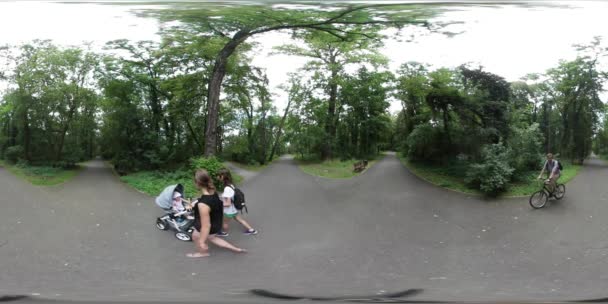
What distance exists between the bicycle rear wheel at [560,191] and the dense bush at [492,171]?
260 millimetres

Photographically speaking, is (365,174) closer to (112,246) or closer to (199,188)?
(199,188)

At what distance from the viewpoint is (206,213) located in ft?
4.91

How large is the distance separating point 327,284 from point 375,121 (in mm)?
766

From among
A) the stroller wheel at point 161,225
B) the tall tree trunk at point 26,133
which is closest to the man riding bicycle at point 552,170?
the stroller wheel at point 161,225

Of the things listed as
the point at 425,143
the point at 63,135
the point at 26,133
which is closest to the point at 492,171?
the point at 425,143

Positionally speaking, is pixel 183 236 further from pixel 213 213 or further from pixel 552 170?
pixel 552 170

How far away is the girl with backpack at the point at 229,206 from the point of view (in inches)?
57.8

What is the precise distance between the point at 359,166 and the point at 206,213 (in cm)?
75

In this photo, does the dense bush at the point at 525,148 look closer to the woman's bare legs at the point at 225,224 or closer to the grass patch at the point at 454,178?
the grass patch at the point at 454,178

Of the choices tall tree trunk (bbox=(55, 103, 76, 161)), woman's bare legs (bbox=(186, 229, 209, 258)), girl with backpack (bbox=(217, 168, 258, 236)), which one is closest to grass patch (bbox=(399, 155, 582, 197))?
girl with backpack (bbox=(217, 168, 258, 236))

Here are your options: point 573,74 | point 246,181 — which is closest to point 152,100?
point 246,181

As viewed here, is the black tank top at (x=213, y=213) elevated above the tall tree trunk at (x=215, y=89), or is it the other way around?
the tall tree trunk at (x=215, y=89)

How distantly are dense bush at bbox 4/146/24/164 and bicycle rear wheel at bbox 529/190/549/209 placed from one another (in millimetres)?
2470

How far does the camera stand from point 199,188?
150cm
